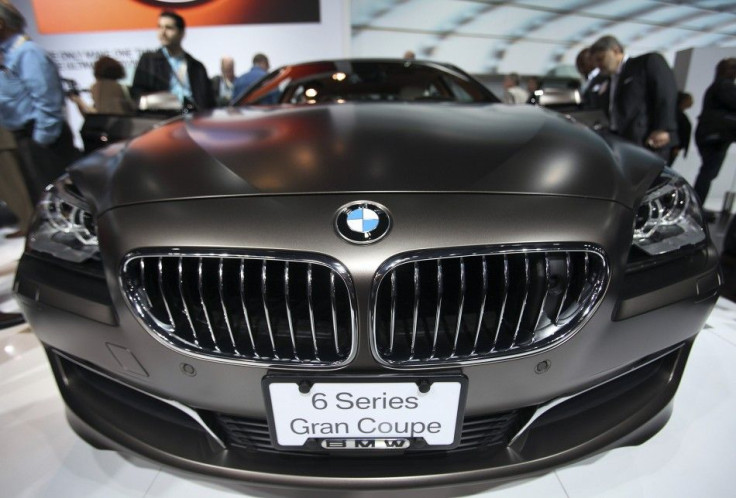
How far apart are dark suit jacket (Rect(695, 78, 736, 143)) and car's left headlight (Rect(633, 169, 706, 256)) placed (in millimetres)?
3291

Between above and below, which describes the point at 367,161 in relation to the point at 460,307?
above

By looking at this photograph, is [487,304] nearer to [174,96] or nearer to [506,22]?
[174,96]

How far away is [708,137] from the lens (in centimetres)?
347

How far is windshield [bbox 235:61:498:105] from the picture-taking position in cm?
179

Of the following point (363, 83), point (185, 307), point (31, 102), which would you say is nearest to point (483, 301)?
point (185, 307)

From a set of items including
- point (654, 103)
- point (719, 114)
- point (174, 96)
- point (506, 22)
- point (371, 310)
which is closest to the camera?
point (371, 310)

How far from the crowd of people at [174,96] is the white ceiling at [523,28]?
296 centimetres

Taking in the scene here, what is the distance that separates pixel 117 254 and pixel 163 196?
124 mm

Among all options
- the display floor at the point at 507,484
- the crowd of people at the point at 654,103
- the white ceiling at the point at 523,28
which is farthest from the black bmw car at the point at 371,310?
the white ceiling at the point at 523,28

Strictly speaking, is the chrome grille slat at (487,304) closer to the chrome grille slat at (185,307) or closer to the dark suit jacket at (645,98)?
the chrome grille slat at (185,307)

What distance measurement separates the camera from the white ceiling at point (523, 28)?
5832mm

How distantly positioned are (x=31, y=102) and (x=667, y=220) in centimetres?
282

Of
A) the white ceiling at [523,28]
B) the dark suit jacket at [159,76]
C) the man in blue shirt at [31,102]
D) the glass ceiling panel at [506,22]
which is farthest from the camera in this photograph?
the glass ceiling panel at [506,22]

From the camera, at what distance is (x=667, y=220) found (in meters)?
0.85
